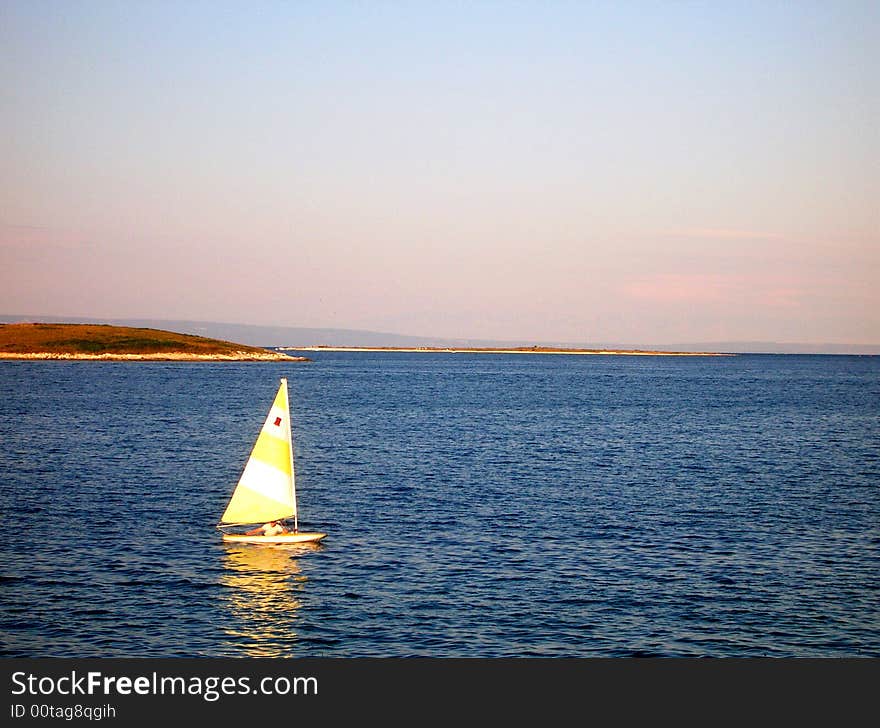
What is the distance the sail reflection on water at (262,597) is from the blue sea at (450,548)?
10cm

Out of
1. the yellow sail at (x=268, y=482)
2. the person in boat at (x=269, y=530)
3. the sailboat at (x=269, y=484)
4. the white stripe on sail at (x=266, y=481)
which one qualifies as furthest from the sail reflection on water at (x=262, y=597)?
the white stripe on sail at (x=266, y=481)

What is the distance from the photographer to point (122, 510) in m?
47.2

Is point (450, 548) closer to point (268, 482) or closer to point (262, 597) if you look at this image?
point (268, 482)

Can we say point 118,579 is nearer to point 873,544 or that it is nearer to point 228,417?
point 873,544

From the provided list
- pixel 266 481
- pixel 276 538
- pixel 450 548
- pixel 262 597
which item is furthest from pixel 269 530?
pixel 262 597

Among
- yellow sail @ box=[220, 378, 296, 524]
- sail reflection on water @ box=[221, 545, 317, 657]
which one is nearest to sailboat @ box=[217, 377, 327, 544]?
yellow sail @ box=[220, 378, 296, 524]

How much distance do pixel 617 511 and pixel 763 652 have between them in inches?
846

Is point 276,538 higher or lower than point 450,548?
higher

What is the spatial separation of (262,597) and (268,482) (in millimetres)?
8350

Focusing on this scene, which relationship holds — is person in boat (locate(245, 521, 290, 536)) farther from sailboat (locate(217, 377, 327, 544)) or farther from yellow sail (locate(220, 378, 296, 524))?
yellow sail (locate(220, 378, 296, 524))

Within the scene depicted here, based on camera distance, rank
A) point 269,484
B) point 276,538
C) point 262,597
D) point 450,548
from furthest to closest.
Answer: point 269,484
point 450,548
point 276,538
point 262,597

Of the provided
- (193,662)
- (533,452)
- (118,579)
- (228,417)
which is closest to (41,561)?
(118,579)

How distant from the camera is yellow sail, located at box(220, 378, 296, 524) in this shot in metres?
40.5

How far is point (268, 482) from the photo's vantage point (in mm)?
40500
